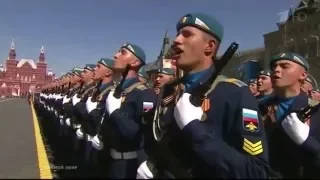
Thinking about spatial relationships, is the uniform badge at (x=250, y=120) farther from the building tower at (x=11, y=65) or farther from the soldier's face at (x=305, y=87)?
the building tower at (x=11, y=65)

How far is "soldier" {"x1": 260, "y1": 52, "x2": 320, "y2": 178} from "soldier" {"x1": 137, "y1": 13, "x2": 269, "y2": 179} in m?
0.64

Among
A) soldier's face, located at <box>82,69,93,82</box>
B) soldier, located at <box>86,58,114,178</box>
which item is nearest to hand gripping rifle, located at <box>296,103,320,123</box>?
soldier, located at <box>86,58,114,178</box>

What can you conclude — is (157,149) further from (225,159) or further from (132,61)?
(132,61)

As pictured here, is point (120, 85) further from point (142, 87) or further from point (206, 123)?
point (206, 123)

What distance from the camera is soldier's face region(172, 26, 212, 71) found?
89.0 inches

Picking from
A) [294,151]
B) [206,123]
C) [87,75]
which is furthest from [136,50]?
[87,75]

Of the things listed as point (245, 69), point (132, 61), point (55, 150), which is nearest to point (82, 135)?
point (132, 61)

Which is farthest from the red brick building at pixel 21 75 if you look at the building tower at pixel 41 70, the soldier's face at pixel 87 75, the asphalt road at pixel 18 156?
the soldier's face at pixel 87 75

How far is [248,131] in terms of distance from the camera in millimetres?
1958

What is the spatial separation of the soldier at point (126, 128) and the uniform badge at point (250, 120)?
53.2 inches

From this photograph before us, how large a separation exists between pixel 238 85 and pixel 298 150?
931 millimetres

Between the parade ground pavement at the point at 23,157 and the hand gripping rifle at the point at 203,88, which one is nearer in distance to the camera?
the hand gripping rifle at the point at 203,88

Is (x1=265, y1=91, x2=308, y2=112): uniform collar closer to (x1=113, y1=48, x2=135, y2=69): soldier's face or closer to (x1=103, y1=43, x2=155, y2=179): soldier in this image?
(x1=103, y1=43, x2=155, y2=179): soldier

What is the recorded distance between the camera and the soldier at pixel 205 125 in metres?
1.87
